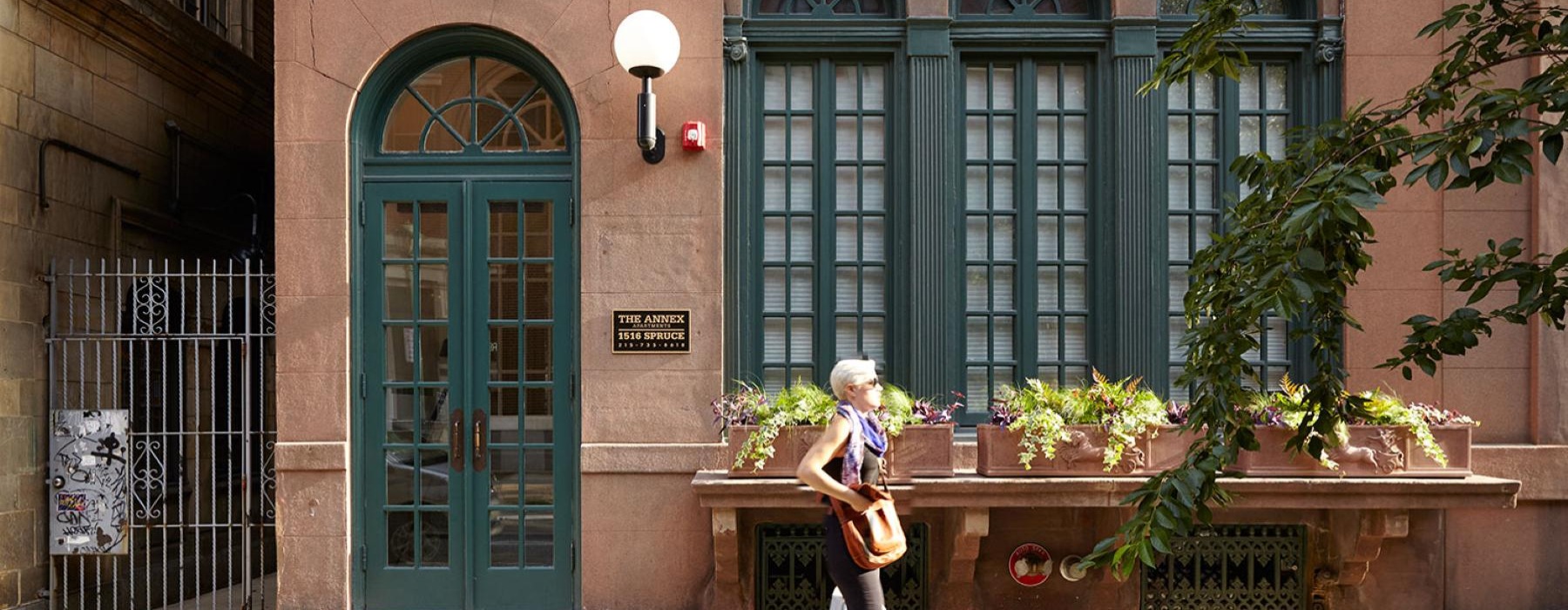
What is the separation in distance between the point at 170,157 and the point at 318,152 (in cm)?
334

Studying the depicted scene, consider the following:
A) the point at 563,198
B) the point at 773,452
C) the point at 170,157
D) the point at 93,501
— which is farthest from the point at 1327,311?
the point at 170,157

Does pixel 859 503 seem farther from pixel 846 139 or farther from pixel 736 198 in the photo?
pixel 846 139

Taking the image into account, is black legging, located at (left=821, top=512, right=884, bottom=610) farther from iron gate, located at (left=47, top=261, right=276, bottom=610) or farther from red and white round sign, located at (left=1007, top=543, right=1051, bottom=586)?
iron gate, located at (left=47, top=261, right=276, bottom=610)

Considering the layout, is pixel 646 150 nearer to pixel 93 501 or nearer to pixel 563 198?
pixel 563 198

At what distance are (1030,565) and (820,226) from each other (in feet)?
9.33

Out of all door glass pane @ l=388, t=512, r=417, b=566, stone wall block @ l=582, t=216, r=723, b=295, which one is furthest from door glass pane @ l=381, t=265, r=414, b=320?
door glass pane @ l=388, t=512, r=417, b=566

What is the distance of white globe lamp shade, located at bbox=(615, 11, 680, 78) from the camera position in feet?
25.7

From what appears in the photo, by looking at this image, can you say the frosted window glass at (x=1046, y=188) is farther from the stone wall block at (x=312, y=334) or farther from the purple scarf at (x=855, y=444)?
the stone wall block at (x=312, y=334)

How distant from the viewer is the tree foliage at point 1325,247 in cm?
439

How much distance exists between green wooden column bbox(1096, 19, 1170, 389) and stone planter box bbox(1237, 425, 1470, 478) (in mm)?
1090

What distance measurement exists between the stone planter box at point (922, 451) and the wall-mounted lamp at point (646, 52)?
2681 mm

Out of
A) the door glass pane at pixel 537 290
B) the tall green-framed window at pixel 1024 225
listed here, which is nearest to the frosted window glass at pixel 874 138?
the tall green-framed window at pixel 1024 225

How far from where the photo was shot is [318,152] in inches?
331

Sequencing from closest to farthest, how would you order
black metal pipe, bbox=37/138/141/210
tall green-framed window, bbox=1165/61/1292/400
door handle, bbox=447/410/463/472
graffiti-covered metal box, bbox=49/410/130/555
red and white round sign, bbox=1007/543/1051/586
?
red and white round sign, bbox=1007/543/1051/586, door handle, bbox=447/410/463/472, tall green-framed window, bbox=1165/61/1292/400, graffiti-covered metal box, bbox=49/410/130/555, black metal pipe, bbox=37/138/141/210
